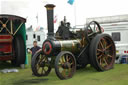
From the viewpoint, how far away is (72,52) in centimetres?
621

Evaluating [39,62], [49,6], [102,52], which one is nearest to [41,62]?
[39,62]

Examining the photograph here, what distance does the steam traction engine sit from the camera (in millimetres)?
5292

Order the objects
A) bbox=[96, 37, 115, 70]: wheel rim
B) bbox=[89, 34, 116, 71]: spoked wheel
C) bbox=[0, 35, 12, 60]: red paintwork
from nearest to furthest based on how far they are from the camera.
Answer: bbox=[89, 34, 116, 71]: spoked wheel < bbox=[96, 37, 115, 70]: wheel rim < bbox=[0, 35, 12, 60]: red paintwork

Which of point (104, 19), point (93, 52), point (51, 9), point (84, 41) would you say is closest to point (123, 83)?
point (93, 52)

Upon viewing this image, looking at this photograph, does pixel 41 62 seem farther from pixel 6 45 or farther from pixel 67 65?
pixel 6 45

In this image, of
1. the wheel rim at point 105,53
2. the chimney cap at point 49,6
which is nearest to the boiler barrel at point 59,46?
the wheel rim at point 105,53

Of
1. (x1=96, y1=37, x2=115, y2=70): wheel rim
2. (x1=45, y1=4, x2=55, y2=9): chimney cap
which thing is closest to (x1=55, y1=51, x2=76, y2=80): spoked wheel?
(x1=96, y1=37, x2=115, y2=70): wheel rim

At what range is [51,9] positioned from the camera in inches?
208

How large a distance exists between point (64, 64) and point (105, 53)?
185 centimetres

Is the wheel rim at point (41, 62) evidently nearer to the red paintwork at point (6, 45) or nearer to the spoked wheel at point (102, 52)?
the spoked wheel at point (102, 52)

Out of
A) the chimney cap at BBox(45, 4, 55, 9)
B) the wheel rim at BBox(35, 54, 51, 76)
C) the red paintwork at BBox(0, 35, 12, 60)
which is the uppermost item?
the chimney cap at BBox(45, 4, 55, 9)

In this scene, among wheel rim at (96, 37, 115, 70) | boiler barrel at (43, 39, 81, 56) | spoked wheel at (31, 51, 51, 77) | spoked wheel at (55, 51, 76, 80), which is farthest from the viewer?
wheel rim at (96, 37, 115, 70)

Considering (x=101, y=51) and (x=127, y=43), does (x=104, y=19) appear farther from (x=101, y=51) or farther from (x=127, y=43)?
(x=101, y=51)

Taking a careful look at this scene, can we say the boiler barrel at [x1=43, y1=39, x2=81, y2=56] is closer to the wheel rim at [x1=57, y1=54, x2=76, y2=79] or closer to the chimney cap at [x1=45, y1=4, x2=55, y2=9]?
the wheel rim at [x1=57, y1=54, x2=76, y2=79]
